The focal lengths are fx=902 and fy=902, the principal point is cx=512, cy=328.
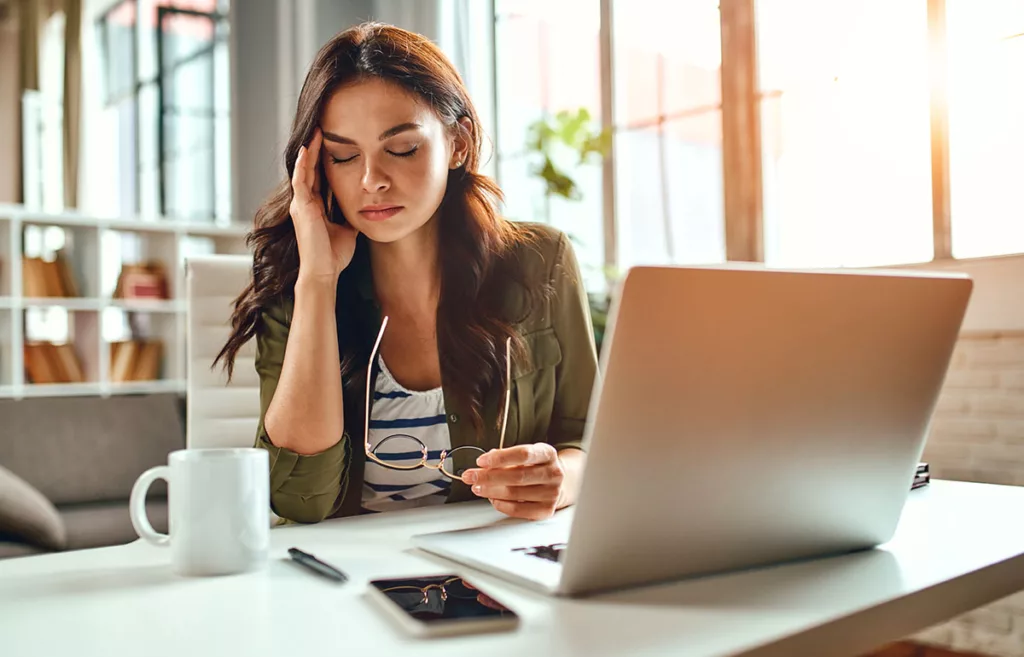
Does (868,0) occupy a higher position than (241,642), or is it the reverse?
(868,0)

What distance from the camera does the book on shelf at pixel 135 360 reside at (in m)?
4.22

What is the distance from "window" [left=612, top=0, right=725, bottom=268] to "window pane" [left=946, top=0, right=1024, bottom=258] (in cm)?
73

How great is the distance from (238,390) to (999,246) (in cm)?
173

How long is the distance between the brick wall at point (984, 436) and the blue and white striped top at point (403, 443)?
1351 millimetres

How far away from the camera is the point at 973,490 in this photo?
1.11m

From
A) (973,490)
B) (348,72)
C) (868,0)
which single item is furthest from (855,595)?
(868,0)

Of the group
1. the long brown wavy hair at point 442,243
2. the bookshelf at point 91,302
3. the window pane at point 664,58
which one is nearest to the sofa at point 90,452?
the bookshelf at point 91,302

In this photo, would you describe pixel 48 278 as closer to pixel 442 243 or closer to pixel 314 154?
pixel 442 243

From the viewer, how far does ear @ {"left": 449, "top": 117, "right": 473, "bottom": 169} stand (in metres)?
1.40

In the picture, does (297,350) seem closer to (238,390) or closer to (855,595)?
(238,390)

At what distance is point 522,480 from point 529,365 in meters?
0.48

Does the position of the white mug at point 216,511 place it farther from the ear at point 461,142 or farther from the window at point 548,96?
the window at point 548,96

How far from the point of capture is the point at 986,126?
2.13 metres

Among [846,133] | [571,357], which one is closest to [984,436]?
[846,133]
